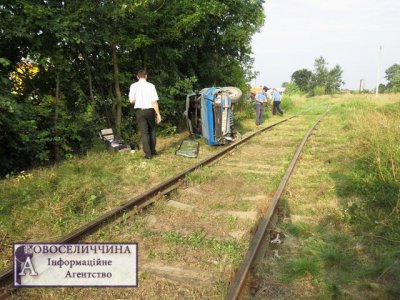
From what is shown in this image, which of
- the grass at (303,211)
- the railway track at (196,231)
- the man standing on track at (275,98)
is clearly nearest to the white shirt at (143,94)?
the grass at (303,211)

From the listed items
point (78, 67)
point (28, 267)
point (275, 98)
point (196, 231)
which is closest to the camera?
point (28, 267)

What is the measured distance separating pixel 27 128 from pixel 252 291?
232 inches

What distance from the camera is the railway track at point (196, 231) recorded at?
131 inches

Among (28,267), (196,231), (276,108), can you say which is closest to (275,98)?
(276,108)

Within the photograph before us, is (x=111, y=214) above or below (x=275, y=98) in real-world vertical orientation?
below

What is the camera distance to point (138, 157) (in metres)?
8.66

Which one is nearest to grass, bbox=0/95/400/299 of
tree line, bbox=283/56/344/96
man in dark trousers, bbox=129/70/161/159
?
man in dark trousers, bbox=129/70/161/159

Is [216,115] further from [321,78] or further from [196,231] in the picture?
[321,78]

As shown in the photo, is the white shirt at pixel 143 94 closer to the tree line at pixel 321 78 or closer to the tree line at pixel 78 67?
the tree line at pixel 78 67

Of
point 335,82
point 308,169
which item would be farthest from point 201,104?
point 335,82

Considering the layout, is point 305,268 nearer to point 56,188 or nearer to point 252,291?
point 252,291

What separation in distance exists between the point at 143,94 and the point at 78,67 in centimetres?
244

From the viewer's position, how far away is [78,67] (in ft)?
31.7

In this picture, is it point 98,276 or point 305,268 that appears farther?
point 305,268
